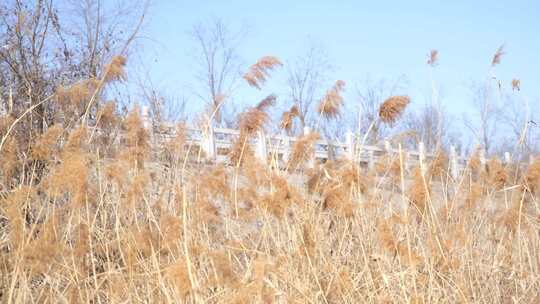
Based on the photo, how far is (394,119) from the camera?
2350 mm

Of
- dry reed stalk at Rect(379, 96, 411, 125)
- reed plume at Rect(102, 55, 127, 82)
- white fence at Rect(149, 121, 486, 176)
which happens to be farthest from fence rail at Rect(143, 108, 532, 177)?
reed plume at Rect(102, 55, 127, 82)

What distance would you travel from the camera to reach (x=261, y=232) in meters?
2.56

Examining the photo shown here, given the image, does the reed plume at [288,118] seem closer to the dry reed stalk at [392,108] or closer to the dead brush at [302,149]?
the dead brush at [302,149]

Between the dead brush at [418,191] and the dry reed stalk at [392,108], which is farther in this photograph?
the dead brush at [418,191]

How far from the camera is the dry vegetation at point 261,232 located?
204cm

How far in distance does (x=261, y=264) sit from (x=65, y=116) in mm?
2626

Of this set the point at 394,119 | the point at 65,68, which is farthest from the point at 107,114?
the point at 65,68

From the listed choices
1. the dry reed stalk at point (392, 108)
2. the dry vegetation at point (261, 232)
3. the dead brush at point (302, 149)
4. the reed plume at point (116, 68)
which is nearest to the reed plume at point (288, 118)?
the dry vegetation at point (261, 232)

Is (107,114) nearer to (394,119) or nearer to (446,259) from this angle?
(394,119)

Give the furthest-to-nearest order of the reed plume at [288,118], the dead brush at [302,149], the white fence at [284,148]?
the reed plume at [288,118] → the dead brush at [302,149] → the white fence at [284,148]

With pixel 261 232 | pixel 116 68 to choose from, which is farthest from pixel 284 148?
pixel 116 68

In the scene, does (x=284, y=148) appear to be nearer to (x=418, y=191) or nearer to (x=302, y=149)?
(x=302, y=149)

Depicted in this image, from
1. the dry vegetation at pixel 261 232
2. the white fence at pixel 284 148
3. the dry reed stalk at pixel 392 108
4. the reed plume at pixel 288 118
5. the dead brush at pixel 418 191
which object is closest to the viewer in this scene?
the dry vegetation at pixel 261 232

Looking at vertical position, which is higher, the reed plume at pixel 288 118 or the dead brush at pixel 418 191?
the reed plume at pixel 288 118
